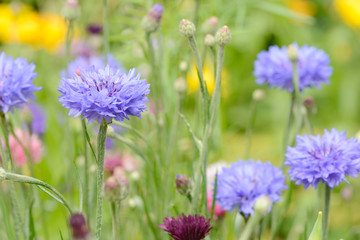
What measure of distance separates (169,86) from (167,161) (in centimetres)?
36

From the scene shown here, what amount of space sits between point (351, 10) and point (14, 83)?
144 cm

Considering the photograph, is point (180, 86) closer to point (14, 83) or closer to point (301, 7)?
point (14, 83)

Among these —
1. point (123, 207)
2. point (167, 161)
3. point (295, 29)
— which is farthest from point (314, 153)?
point (295, 29)

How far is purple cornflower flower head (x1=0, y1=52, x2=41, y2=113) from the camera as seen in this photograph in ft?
2.08

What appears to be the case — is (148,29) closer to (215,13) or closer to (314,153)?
(314,153)

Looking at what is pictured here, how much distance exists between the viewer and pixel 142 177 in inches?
40.2

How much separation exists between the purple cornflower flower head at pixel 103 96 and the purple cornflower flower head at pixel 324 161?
0.20 m

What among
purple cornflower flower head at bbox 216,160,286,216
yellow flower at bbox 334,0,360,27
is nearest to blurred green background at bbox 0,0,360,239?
yellow flower at bbox 334,0,360,27

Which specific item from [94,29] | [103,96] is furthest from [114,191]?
[94,29]

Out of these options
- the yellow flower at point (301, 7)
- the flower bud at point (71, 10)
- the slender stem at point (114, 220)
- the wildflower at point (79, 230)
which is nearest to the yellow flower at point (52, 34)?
the yellow flower at point (301, 7)

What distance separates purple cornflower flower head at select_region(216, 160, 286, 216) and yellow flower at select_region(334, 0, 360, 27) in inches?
50.9

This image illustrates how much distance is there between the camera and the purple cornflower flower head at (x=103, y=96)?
0.51m

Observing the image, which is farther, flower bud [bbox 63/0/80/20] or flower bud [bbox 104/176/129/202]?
flower bud [bbox 63/0/80/20]

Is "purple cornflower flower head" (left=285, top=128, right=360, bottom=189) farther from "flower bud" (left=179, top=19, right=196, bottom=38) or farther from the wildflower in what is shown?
the wildflower
